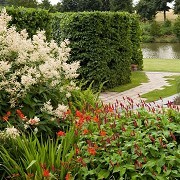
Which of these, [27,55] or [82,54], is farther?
[82,54]

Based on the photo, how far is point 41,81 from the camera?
11.8 ft

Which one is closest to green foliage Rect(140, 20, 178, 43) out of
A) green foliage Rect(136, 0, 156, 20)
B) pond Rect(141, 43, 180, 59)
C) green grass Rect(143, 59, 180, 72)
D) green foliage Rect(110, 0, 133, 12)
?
green foliage Rect(136, 0, 156, 20)

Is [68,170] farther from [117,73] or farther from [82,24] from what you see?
[117,73]

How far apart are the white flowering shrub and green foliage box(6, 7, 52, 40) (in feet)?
10.2

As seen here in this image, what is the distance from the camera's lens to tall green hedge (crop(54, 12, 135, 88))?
945 centimetres

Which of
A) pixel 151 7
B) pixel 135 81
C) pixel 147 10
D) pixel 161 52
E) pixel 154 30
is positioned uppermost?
pixel 151 7

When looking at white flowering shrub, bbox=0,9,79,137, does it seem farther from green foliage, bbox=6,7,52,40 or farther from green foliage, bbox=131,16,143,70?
green foliage, bbox=131,16,143,70

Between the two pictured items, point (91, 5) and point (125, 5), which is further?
point (91, 5)

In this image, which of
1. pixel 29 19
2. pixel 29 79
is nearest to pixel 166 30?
pixel 29 19

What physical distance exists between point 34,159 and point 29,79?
0.77 metres

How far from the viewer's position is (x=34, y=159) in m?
2.86

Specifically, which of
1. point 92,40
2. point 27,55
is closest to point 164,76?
point 92,40

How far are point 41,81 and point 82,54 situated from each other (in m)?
6.04

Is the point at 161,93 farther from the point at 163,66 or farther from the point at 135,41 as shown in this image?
the point at 163,66
